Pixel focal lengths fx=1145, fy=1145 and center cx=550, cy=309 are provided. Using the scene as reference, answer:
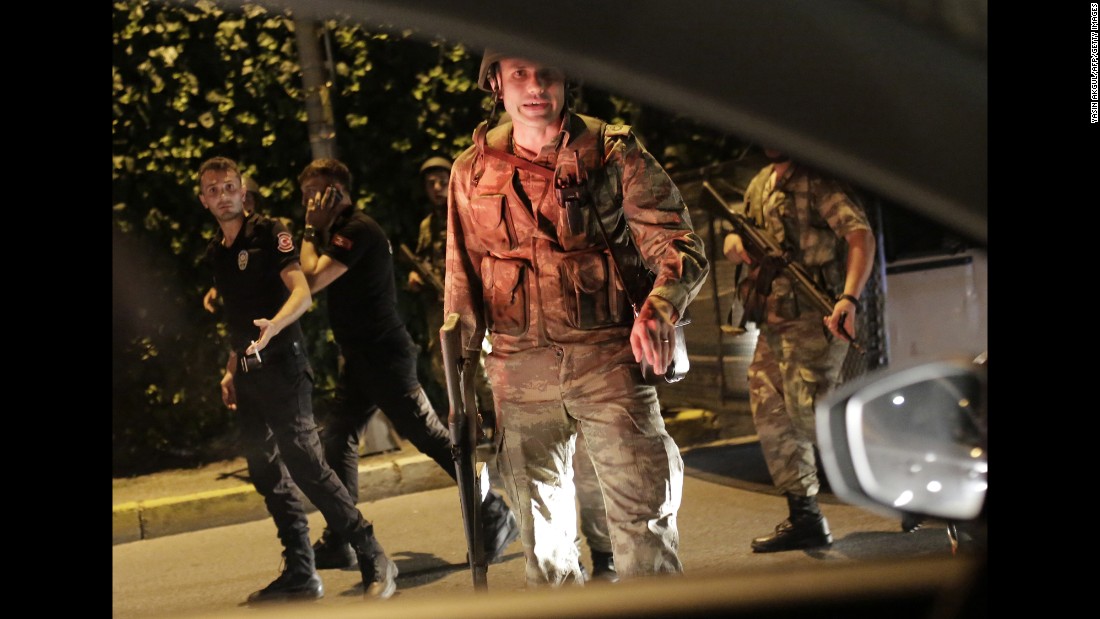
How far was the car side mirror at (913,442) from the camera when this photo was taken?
1.55m

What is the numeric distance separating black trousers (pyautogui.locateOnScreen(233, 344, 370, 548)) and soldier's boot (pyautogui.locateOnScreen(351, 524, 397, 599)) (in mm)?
30

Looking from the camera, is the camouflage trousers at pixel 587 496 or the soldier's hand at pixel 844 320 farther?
the soldier's hand at pixel 844 320

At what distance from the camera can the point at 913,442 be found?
1577 mm

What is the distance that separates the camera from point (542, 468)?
301 cm

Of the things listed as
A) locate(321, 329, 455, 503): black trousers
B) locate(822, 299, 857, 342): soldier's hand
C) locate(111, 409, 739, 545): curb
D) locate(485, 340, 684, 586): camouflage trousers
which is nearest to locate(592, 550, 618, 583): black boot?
locate(485, 340, 684, 586): camouflage trousers

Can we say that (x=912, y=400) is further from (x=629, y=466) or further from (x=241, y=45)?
(x=241, y=45)

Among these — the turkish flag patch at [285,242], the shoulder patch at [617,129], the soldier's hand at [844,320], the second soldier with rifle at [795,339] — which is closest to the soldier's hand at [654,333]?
the shoulder patch at [617,129]

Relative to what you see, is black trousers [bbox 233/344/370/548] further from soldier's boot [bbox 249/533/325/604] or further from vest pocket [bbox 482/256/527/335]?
vest pocket [bbox 482/256/527/335]

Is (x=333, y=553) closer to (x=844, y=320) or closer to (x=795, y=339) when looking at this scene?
(x=795, y=339)

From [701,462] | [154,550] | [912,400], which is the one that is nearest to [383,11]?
[912,400]

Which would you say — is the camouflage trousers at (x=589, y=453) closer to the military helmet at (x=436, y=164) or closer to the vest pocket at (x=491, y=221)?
the vest pocket at (x=491, y=221)

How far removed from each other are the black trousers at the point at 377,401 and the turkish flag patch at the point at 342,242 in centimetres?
30

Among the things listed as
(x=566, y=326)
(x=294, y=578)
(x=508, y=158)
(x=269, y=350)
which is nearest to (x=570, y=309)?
(x=566, y=326)
